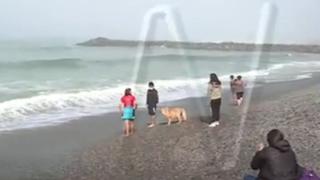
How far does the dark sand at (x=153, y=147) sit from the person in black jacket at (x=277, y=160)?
3741 millimetres

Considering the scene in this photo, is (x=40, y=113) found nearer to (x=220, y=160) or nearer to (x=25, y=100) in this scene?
(x=25, y=100)

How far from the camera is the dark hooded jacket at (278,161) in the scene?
6.50m

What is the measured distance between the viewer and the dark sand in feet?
37.0

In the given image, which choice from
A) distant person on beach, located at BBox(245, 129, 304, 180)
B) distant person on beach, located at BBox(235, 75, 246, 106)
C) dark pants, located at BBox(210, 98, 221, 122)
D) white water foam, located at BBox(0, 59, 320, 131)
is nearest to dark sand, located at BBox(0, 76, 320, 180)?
dark pants, located at BBox(210, 98, 221, 122)

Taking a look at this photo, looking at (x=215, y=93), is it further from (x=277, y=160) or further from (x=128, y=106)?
(x=277, y=160)

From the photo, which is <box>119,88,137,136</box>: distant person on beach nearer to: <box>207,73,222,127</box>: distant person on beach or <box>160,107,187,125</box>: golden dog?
<box>160,107,187,125</box>: golden dog

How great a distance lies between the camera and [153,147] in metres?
13.6

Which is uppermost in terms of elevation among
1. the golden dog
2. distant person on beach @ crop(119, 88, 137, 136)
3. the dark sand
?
distant person on beach @ crop(119, 88, 137, 136)

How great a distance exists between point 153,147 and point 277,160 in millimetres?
7238

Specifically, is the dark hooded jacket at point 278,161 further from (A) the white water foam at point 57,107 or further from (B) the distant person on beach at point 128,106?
(A) the white water foam at point 57,107

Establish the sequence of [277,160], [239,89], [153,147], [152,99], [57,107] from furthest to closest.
A: 1. [57,107]
2. [239,89]
3. [152,99]
4. [153,147]
5. [277,160]

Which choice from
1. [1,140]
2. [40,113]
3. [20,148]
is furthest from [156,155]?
[40,113]

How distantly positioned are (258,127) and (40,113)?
31.5 ft

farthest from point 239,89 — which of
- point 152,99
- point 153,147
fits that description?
point 153,147
